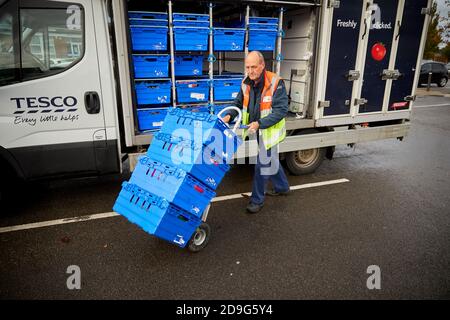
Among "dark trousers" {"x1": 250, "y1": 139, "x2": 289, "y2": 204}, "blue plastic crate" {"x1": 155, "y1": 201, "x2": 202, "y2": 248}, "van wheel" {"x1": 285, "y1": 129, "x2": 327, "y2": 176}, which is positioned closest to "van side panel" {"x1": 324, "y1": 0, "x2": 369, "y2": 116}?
"van wheel" {"x1": 285, "y1": 129, "x2": 327, "y2": 176}

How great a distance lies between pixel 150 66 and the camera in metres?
4.23

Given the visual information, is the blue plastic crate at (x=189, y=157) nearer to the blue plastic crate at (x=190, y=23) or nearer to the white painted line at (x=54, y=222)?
the white painted line at (x=54, y=222)

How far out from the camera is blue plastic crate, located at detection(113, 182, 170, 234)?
107 inches

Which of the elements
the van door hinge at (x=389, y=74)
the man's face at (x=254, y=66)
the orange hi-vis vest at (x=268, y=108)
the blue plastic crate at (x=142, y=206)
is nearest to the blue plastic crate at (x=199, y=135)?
the blue plastic crate at (x=142, y=206)

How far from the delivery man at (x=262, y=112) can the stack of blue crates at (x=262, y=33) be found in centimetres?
128

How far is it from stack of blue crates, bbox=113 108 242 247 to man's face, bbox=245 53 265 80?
2.89 ft

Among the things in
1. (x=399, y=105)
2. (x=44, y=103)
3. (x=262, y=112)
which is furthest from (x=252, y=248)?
(x=399, y=105)

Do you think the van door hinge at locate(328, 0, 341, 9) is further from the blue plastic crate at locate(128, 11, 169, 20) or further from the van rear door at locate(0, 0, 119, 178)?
the van rear door at locate(0, 0, 119, 178)

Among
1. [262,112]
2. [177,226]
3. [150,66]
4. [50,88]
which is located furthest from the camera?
[150,66]

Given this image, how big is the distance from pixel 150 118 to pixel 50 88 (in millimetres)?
1229

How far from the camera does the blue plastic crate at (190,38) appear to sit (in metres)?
4.28

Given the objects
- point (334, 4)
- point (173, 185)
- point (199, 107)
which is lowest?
point (173, 185)

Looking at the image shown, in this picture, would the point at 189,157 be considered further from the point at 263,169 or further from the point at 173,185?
the point at 263,169

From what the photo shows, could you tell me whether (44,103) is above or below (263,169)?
above
